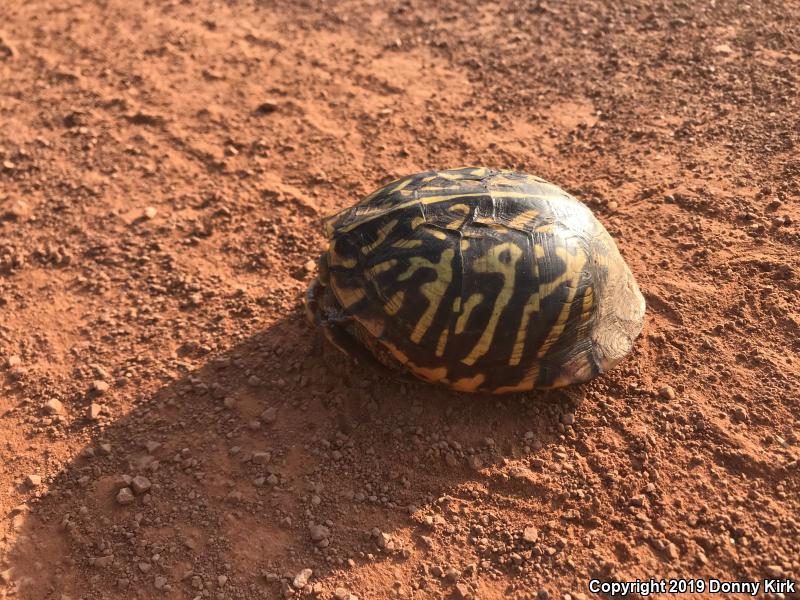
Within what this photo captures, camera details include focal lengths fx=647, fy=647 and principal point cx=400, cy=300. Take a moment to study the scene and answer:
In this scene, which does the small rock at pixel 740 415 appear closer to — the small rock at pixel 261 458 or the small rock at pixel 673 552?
the small rock at pixel 673 552

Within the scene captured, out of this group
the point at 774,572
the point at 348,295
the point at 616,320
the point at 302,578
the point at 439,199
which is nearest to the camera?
the point at 774,572

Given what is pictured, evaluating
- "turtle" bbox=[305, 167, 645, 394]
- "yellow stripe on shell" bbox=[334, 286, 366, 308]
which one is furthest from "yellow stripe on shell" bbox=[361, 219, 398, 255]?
"yellow stripe on shell" bbox=[334, 286, 366, 308]

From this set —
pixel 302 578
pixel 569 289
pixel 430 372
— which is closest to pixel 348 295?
pixel 430 372

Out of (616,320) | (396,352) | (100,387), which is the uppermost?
(616,320)

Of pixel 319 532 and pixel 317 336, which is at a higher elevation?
pixel 317 336

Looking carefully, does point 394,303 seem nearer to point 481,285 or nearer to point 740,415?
point 481,285

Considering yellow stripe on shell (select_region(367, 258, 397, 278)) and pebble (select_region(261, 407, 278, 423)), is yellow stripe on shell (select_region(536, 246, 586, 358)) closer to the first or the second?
yellow stripe on shell (select_region(367, 258, 397, 278))

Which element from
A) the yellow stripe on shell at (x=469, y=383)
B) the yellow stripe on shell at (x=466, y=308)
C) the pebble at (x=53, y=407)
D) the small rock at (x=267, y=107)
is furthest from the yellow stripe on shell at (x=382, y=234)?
the small rock at (x=267, y=107)
